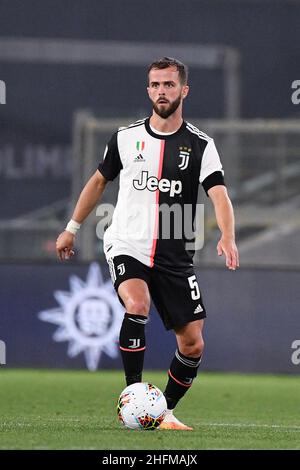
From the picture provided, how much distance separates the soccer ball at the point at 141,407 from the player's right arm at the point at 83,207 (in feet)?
3.09

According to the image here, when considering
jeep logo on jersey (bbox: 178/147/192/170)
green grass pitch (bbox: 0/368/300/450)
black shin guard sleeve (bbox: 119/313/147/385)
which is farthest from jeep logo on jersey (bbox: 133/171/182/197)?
green grass pitch (bbox: 0/368/300/450)

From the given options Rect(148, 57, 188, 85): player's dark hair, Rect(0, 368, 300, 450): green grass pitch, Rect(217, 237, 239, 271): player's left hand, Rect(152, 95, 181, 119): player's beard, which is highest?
Rect(148, 57, 188, 85): player's dark hair

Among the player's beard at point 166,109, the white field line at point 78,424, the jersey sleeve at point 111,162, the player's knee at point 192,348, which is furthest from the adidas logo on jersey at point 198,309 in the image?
the player's beard at point 166,109

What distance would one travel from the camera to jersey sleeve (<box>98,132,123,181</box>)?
7.29 metres

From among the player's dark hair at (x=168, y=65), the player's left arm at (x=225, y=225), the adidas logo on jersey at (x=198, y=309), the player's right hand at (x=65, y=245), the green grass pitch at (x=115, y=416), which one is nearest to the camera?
the green grass pitch at (x=115, y=416)

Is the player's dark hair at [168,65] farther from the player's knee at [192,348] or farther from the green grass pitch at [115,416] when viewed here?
the green grass pitch at [115,416]

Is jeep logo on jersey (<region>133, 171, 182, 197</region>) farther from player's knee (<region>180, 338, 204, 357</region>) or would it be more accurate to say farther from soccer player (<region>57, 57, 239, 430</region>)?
player's knee (<region>180, 338, 204, 357</region>)

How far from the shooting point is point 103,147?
15180 mm

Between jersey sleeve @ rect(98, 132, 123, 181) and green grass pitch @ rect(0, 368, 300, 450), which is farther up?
jersey sleeve @ rect(98, 132, 123, 181)

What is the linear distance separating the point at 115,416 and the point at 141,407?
5.26ft

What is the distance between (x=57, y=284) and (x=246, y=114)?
7.32m

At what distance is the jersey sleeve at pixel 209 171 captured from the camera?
7184mm
